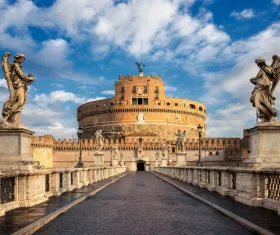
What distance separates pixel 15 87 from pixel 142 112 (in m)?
103

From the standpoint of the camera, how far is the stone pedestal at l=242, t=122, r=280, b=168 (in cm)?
1168

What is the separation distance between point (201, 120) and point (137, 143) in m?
35.6

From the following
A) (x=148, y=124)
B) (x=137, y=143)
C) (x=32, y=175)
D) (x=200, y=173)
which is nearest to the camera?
(x=32, y=175)

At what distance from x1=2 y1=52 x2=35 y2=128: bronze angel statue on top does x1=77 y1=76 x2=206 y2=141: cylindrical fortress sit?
97.0 meters

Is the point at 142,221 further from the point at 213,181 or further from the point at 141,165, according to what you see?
the point at 141,165

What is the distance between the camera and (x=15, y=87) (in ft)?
42.2

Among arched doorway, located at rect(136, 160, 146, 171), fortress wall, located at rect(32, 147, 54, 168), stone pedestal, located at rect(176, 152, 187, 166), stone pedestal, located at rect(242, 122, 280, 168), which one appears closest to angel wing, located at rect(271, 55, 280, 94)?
stone pedestal, located at rect(242, 122, 280, 168)

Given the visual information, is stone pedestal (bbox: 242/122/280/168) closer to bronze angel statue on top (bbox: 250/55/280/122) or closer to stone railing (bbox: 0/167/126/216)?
bronze angel statue on top (bbox: 250/55/280/122)

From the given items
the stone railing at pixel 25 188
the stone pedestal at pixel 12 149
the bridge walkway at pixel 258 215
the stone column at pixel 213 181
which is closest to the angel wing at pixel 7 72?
the stone pedestal at pixel 12 149

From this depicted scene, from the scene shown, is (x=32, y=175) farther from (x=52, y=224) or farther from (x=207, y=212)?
(x=207, y=212)

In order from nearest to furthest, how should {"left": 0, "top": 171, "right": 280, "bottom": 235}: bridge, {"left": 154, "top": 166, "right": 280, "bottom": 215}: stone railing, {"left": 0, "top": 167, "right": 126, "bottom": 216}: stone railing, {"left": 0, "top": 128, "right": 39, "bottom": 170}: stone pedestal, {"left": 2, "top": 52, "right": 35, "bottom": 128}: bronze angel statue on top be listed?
{"left": 0, "top": 171, "right": 280, "bottom": 235}: bridge → {"left": 154, "top": 166, "right": 280, "bottom": 215}: stone railing → {"left": 0, "top": 167, "right": 126, "bottom": 216}: stone railing → {"left": 0, "top": 128, "right": 39, "bottom": 170}: stone pedestal → {"left": 2, "top": 52, "right": 35, "bottom": 128}: bronze angel statue on top

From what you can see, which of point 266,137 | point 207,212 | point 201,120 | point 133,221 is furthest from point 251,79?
point 201,120

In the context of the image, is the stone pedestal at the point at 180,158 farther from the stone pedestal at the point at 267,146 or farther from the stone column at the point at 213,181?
the stone pedestal at the point at 267,146

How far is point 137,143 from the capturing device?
99938mm
